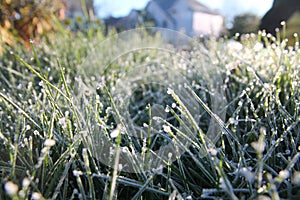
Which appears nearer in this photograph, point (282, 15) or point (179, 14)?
point (282, 15)

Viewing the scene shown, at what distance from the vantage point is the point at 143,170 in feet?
2.20

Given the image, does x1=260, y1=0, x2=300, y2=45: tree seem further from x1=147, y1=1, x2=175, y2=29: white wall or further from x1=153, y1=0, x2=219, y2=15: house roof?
x1=147, y1=1, x2=175, y2=29: white wall

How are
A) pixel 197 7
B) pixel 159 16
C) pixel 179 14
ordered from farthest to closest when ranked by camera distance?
pixel 159 16, pixel 179 14, pixel 197 7

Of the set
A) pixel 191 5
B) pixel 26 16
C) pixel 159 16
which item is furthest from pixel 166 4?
pixel 26 16

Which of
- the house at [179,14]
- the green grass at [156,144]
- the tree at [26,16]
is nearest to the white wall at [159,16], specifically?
the house at [179,14]

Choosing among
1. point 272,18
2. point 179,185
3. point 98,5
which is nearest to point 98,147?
point 179,185

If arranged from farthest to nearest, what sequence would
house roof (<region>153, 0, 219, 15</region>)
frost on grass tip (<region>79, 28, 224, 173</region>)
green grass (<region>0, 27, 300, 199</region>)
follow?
house roof (<region>153, 0, 219, 15</region>)
frost on grass tip (<region>79, 28, 224, 173</region>)
green grass (<region>0, 27, 300, 199</region>)

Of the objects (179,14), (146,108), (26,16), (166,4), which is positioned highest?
(166,4)

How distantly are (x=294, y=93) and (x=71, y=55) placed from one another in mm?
1754

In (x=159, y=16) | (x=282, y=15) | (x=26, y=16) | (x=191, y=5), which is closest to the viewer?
(x=282, y=15)

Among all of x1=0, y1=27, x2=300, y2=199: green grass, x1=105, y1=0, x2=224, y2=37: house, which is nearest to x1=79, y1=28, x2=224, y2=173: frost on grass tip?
x1=0, y1=27, x2=300, y2=199: green grass

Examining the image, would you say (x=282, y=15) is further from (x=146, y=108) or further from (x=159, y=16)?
(x=159, y=16)

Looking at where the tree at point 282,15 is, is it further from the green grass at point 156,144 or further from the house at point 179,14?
the house at point 179,14

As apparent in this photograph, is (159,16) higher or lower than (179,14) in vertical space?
higher
